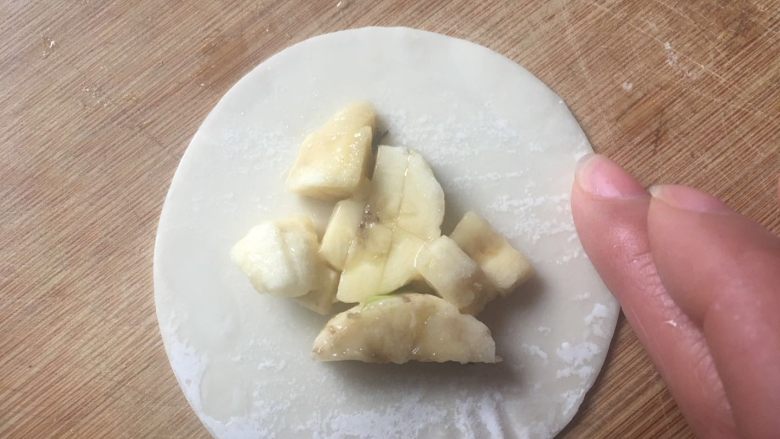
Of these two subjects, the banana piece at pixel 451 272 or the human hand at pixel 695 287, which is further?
the banana piece at pixel 451 272

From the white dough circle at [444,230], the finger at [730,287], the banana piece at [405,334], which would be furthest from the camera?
the white dough circle at [444,230]

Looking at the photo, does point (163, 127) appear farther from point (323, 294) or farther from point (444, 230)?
point (444, 230)

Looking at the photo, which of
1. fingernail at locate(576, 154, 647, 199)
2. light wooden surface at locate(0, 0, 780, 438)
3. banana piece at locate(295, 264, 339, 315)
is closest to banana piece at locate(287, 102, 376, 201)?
banana piece at locate(295, 264, 339, 315)

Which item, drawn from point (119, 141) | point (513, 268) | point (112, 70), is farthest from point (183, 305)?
point (513, 268)

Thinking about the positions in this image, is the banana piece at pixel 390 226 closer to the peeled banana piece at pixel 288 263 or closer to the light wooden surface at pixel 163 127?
the peeled banana piece at pixel 288 263

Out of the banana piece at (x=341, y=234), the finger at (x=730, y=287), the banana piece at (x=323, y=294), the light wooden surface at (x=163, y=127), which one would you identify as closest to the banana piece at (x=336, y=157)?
the banana piece at (x=341, y=234)

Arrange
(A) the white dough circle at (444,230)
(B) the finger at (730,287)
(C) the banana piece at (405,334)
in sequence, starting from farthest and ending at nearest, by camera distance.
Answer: (A) the white dough circle at (444,230) < (C) the banana piece at (405,334) < (B) the finger at (730,287)
